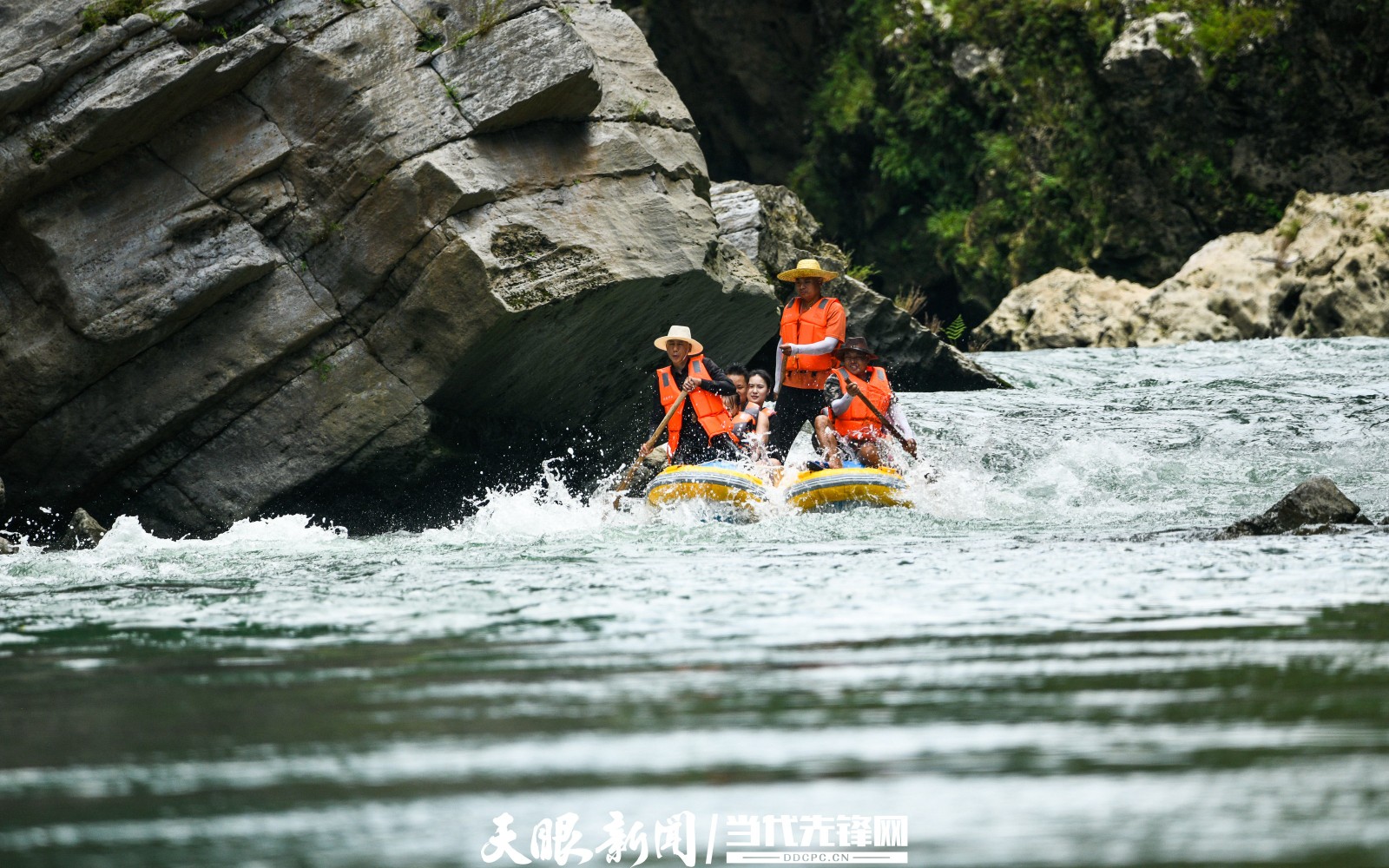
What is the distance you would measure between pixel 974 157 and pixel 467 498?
19.1 m

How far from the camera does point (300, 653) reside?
13.8ft

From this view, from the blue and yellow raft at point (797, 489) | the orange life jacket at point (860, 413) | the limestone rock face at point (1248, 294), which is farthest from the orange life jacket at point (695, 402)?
the limestone rock face at point (1248, 294)

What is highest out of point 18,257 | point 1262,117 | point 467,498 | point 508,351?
point 1262,117

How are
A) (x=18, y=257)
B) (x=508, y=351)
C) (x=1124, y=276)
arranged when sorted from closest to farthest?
(x=18, y=257), (x=508, y=351), (x=1124, y=276)

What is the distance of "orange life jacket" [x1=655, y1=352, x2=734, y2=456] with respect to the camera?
415 inches

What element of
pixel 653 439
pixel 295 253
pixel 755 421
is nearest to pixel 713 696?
pixel 653 439

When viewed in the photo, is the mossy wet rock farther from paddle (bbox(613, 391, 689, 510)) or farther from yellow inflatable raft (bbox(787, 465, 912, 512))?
paddle (bbox(613, 391, 689, 510))

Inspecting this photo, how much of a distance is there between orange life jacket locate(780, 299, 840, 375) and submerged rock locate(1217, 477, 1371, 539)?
423 centimetres

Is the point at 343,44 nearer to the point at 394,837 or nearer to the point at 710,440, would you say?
the point at 710,440

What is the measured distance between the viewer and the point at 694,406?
10.6 meters

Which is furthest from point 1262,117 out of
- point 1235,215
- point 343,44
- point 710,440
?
point 343,44

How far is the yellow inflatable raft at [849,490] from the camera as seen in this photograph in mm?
9812

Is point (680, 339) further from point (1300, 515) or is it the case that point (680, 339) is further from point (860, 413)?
point (1300, 515)

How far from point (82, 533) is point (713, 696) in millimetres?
7427
